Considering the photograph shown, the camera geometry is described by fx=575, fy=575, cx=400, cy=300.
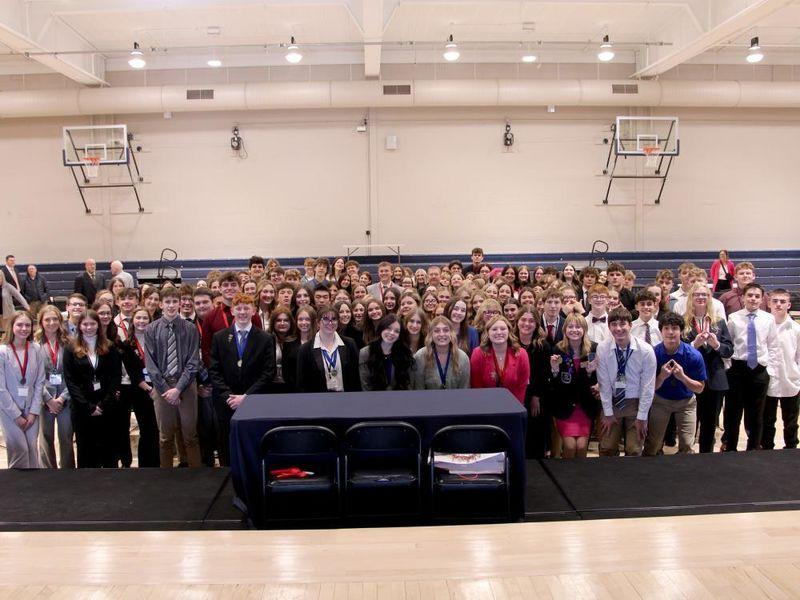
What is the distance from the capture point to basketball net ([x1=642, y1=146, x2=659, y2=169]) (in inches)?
433

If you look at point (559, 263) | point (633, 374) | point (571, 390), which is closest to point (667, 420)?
point (633, 374)

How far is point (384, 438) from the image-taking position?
2.69 m

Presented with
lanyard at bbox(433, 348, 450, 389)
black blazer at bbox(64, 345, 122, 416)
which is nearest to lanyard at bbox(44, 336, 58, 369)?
black blazer at bbox(64, 345, 122, 416)

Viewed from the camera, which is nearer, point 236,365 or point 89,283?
point 236,365

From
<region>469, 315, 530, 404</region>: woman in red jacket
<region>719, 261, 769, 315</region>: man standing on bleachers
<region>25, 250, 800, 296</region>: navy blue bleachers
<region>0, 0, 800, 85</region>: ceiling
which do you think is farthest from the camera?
<region>25, 250, 800, 296</region>: navy blue bleachers

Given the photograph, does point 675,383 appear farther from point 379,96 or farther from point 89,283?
point 89,283

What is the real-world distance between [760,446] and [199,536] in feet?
14.1

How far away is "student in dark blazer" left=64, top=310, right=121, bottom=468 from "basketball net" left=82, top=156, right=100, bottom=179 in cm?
785

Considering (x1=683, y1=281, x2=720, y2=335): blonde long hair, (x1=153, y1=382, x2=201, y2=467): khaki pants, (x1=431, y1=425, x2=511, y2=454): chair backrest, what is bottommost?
(x1=153, y1=382, x2=201, y2=467): khaki pants

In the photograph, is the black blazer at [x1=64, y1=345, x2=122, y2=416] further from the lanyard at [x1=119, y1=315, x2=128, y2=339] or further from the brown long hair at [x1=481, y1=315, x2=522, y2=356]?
the brown long hair at [x1=481, y1=315, x2=522, y2=356]

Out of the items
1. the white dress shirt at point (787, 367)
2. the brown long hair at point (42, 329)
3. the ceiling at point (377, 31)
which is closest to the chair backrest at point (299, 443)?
the brown long hair at point (42, 329)

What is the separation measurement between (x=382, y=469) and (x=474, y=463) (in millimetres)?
462

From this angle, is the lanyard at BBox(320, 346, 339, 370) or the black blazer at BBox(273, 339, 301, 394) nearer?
the lanyard at BBox(320, 346, 339, 370)

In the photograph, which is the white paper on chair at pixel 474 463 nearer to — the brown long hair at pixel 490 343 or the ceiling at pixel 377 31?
the brown long hair at pixel 490 343
